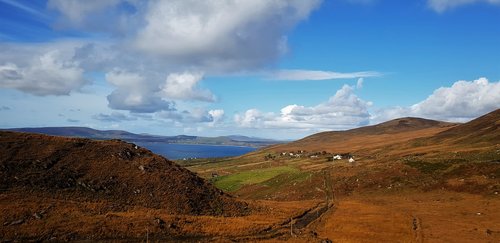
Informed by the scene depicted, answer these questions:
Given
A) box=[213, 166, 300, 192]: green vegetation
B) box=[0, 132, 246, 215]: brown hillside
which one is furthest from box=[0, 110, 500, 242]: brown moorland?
box=[213, 166, 300, 192]: green vegetation

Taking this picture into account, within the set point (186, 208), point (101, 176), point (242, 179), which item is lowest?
point (242, 179)

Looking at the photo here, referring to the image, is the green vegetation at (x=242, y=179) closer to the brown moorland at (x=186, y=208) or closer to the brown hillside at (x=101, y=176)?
the brown moorland at (x=186, y=208)

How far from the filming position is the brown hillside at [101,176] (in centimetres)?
4853

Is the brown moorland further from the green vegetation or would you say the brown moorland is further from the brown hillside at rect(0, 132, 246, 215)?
the green vegetation

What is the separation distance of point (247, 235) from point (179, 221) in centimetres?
808

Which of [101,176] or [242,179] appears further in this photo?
[242,179]

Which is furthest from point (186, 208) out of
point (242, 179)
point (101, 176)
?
point (242, 179)

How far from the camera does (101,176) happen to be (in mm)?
54188

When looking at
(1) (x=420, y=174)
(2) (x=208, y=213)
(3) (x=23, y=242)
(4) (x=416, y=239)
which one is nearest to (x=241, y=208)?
(2) (x=208, y=213)

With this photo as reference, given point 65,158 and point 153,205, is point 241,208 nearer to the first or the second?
point 153,205

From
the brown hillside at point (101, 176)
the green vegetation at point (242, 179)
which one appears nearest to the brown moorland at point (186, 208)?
the brown hillside at point (101, 176)

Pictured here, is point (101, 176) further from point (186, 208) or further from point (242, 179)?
point (242, 179)

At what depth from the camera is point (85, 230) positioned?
3853 centimetres

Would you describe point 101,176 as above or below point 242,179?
above
